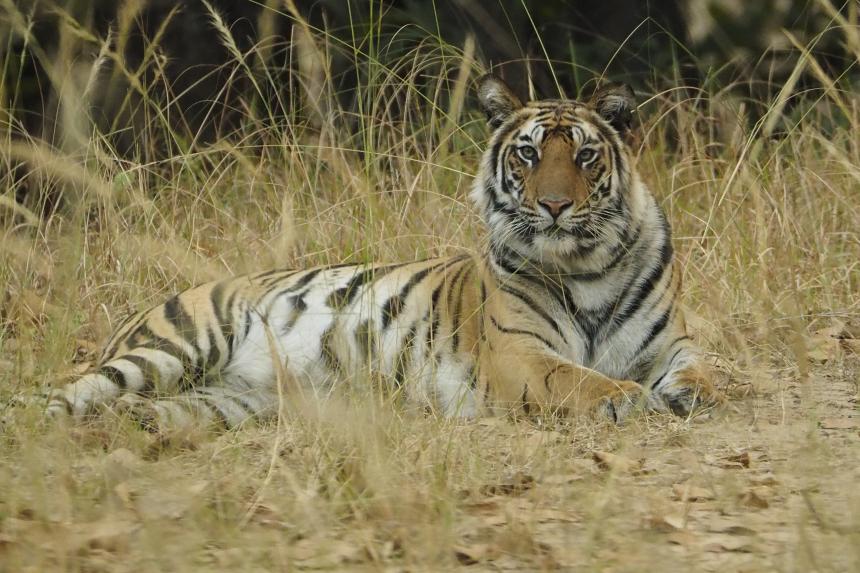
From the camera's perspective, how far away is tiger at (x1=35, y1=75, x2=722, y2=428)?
448 cm

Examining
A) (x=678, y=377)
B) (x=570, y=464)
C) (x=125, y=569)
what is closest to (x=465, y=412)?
(x=678, y=377)

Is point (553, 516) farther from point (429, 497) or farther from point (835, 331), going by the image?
point (835, 331)

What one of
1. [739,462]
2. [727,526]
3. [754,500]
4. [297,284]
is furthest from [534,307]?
[727,526]

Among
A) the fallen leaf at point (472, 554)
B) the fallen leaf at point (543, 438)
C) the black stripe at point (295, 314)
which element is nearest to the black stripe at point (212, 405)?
the black stripe at point (295, 314)

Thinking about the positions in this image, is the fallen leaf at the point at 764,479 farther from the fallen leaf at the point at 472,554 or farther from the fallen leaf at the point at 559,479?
the fallen leaf at the point at 472,554

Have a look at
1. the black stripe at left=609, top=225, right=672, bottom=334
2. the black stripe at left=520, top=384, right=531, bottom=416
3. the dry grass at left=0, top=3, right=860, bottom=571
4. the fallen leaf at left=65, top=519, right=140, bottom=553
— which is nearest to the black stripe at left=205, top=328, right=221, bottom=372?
the dry grass at left=0, top=3, right=860, bottom=571

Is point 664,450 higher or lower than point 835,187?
lower

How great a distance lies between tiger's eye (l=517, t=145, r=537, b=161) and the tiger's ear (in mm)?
286

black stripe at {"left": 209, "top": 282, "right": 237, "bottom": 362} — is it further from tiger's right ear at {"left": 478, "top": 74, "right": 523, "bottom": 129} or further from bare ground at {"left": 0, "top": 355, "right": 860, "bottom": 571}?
tiger's right ear at {"left": 478, "top": 74, "right": 523, "bottom": 129}

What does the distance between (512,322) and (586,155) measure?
2.05 feet

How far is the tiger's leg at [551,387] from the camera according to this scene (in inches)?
167

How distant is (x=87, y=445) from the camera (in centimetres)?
388

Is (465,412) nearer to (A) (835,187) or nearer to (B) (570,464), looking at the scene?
(B) (570,464)

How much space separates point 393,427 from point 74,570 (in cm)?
118
